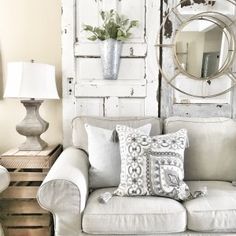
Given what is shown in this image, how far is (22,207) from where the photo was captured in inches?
75.4

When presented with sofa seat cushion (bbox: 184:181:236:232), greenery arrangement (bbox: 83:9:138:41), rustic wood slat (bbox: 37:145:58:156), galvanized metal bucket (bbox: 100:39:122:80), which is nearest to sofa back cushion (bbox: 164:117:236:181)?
sofa seat cushion (bbox: 184:181:236:232)

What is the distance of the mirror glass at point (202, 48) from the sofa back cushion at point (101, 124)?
543mm

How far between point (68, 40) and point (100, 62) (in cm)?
30

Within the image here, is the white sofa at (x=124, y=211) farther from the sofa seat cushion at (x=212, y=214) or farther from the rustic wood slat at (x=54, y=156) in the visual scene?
the rustic wood slat at (x=54, y=156)

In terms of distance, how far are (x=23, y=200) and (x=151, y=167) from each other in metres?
0.89

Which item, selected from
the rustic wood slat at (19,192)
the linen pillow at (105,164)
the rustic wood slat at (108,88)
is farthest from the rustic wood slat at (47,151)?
the rustic wood slat at (108,88)

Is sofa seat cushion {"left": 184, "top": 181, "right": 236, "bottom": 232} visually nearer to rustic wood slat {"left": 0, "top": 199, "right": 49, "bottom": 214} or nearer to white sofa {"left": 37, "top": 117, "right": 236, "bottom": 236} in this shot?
white sofa {"left": 37, "top": 117, "right": 236, "bottom": 236}

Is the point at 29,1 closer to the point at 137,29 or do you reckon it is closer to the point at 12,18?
the point at 12,18

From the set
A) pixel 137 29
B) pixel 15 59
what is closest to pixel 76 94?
pixel 15 59

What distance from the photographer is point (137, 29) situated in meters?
2.28

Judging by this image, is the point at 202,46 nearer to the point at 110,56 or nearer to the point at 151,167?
the point at 110,56

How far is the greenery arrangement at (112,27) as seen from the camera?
7.04 ft

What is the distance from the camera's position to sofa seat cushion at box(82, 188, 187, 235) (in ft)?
4.95

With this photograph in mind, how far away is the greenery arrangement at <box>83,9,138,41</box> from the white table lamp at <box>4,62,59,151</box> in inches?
17.3
